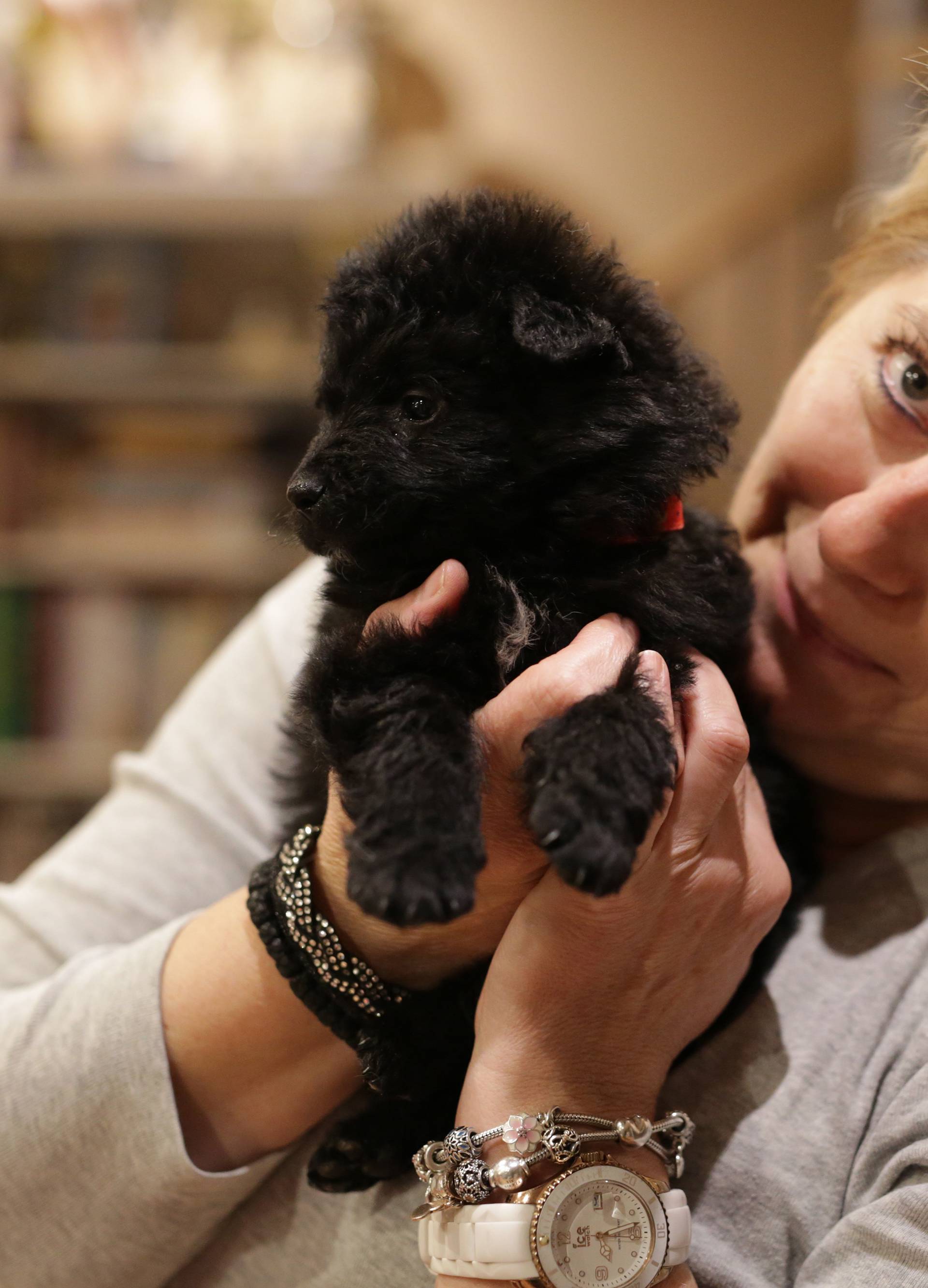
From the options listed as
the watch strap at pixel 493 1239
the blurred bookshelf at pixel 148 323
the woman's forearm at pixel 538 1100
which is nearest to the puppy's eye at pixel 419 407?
the woman's forearm at pixel 538 1100

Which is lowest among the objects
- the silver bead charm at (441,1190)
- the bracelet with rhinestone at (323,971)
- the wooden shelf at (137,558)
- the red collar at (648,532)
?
the wooden shelf at (137,558)

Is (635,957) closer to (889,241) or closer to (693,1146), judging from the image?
(693,1146)

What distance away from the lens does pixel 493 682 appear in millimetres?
942

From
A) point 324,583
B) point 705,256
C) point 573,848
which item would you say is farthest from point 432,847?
point 705,256

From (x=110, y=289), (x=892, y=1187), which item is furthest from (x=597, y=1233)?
(x=110, y=289)

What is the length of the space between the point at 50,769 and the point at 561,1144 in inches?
113

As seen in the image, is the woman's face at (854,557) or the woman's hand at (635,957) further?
the woman's face at (854,557)

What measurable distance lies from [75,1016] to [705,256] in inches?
147

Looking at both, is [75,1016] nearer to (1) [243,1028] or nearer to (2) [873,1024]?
(1) [243,1028]

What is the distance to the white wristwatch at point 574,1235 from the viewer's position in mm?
870

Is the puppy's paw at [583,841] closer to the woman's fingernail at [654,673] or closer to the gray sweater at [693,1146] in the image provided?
the woman's fingernail at [654,673]

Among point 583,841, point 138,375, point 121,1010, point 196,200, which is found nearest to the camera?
point 583,841

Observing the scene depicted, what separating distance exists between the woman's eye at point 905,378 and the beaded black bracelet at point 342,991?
2.55 ft

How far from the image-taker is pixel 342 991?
0.99 metres
